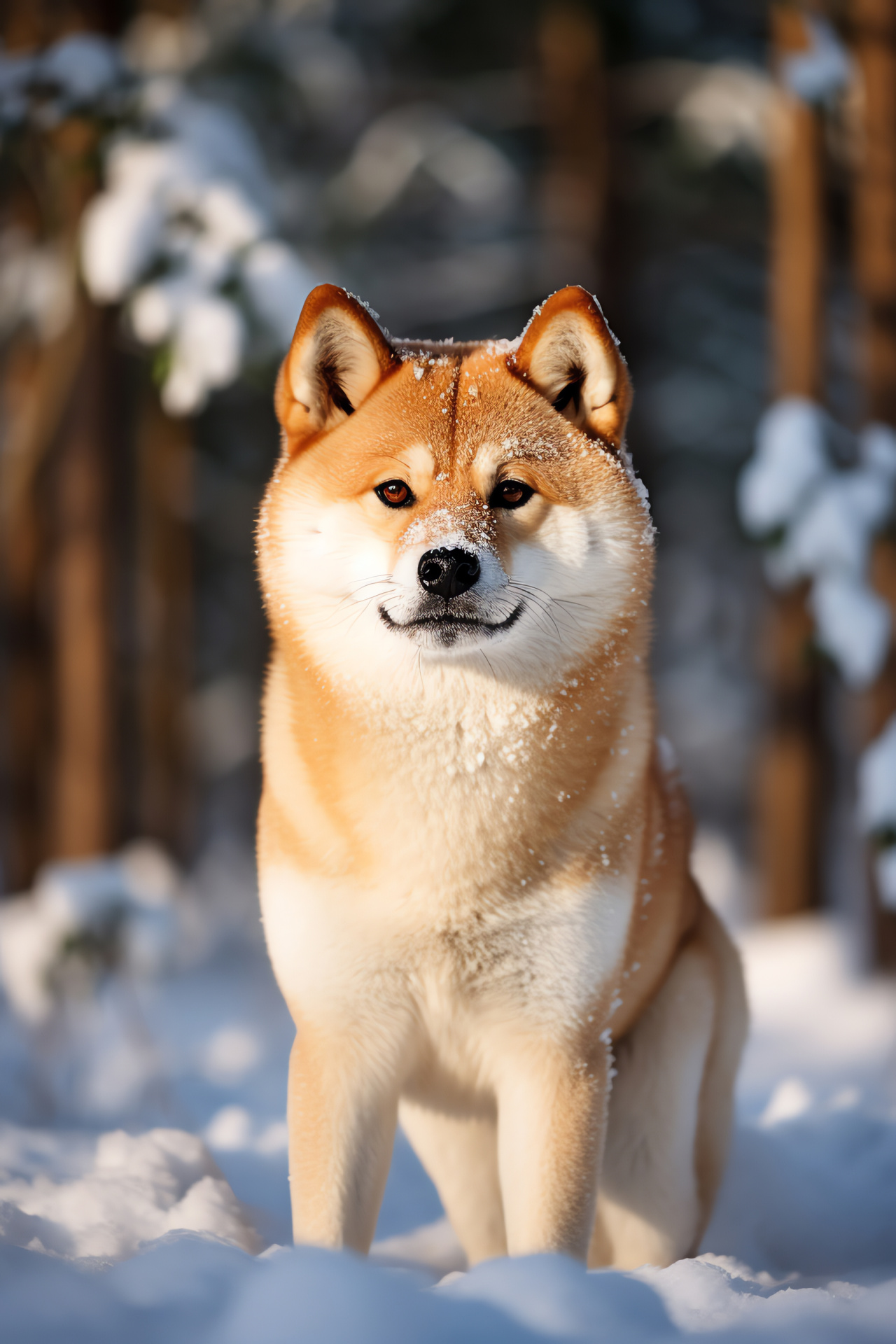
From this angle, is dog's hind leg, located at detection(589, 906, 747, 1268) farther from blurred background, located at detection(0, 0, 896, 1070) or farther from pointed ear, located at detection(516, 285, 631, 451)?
blurred background, located at detection(0, 0, 896, 1070)

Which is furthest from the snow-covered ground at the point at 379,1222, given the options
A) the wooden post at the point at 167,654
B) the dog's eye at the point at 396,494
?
the wooden post at the point at 167,654

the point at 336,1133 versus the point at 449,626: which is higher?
the point at 449,626

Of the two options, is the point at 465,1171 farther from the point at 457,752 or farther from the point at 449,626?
the point at 449,626

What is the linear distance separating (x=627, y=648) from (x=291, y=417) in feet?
2.91

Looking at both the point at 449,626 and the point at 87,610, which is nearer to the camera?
the point at 449,626

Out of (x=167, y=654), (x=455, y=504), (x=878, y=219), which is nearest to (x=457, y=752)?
(x=455, y=504)

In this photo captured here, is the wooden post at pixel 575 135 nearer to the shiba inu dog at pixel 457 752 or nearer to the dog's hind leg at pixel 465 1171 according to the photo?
the shiba inu dog at pixel 457 752

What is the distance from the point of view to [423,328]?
37.4ft

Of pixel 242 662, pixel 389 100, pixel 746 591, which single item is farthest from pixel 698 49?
pixel 242 662

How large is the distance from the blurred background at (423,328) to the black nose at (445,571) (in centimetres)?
244

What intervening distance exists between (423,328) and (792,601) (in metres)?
5.86

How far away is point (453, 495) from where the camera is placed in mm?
2141

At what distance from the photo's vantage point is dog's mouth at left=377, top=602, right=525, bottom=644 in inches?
80.9

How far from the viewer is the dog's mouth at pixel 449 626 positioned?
2055 mm
